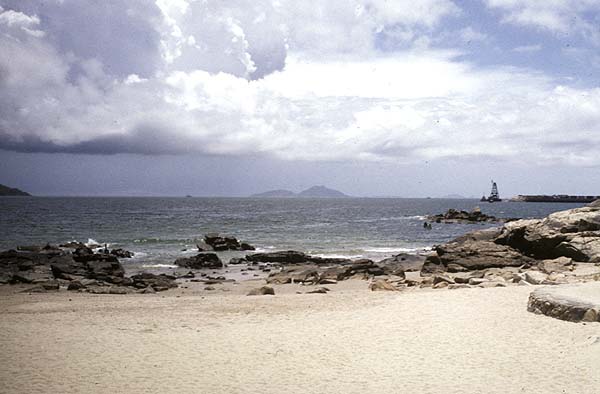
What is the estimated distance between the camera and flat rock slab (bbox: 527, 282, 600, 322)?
528 inches

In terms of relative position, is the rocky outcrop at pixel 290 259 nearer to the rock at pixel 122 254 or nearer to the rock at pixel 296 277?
the rock at pixel 296 277

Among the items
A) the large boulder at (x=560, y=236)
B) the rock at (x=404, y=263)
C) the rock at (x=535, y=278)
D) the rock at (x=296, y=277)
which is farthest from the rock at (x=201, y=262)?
the rock at (x=535, y=278)

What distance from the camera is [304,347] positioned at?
12.5 metres

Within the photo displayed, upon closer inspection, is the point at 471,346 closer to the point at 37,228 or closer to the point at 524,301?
the point at 524,301

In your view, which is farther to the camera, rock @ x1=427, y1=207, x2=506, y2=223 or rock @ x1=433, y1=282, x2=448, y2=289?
rock @ x1=427, y1=207, x2=506, y2=223

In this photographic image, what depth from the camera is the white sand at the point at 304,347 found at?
32.6ft

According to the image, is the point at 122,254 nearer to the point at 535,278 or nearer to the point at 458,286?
the point at 458,286

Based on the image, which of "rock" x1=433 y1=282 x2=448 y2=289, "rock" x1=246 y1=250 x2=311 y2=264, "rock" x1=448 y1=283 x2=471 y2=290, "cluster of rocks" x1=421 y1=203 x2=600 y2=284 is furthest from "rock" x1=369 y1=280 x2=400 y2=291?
"rock" x1=246 y1=250 x2=311 y2=264

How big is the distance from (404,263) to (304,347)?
67.3 ft

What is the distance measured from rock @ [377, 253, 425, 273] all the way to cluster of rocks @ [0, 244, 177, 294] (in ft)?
41.0

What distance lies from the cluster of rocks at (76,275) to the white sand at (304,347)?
5.99 m

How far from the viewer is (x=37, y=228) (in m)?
66.8

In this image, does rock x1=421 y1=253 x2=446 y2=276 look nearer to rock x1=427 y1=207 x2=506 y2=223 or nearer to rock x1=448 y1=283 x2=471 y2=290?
rock x1=448 y1=283 x2=471 y2=290

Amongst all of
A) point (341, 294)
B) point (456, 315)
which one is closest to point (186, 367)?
point (456, 315)
